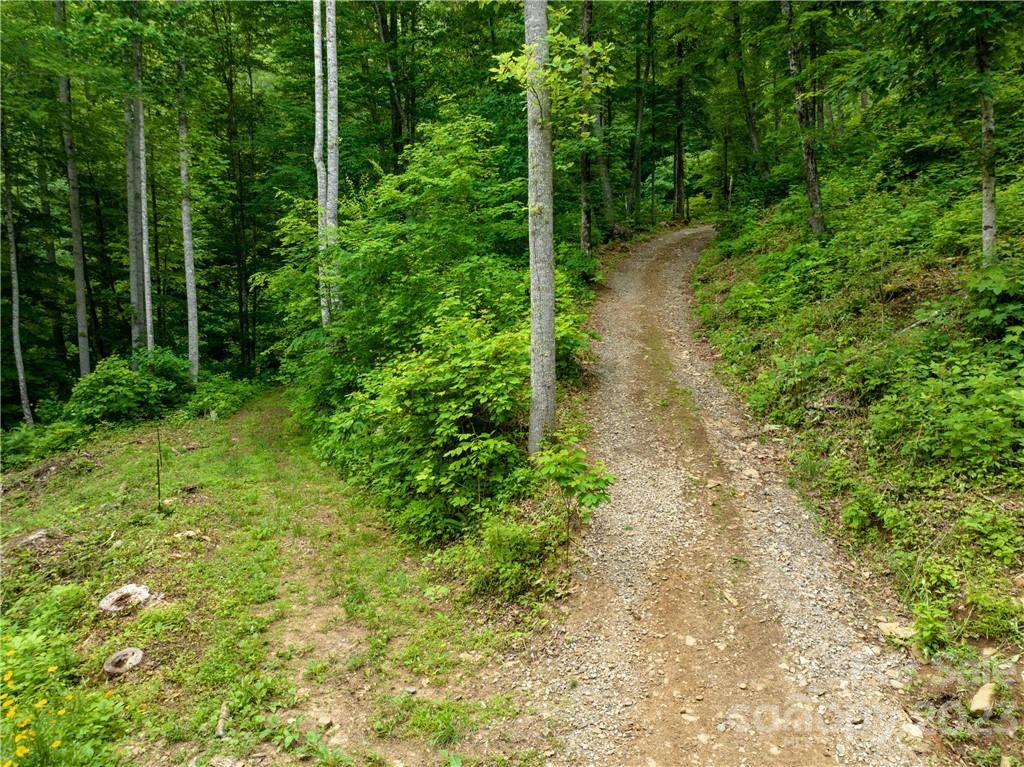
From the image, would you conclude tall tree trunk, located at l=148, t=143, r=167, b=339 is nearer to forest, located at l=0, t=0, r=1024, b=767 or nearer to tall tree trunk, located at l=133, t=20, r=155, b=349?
forest, located at l=0, t=0, r=1024, b=767

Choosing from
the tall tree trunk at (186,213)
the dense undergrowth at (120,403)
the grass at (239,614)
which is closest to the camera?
the grass at (239,614)

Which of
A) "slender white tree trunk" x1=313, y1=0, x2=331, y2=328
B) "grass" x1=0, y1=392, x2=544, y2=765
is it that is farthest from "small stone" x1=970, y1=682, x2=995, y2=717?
"slender white tree trunk" x1=313, y1=0, x2=331, y2=328

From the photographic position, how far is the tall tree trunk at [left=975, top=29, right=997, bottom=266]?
659cm

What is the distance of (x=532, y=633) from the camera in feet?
17.2

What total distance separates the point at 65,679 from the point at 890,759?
728 centimetres

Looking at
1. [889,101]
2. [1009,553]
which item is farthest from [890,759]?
[889,101]

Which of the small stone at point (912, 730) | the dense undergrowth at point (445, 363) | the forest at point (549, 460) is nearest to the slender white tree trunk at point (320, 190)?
the forest at point (549, 460)

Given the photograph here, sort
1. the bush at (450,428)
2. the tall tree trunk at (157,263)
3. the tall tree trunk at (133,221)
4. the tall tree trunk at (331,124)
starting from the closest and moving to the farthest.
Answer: the bush at (450,428), the tall tree trunk at (331,124), the tall tree trunk at (133,221), the tall tree trunk at (157,263)

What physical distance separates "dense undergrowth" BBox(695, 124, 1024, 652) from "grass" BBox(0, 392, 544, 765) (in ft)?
13.9

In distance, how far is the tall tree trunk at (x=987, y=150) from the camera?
6594mm

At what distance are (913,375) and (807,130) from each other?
7.45 metres

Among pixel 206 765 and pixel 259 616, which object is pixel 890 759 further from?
pixel 259 616

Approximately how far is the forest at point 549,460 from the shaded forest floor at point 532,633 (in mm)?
34

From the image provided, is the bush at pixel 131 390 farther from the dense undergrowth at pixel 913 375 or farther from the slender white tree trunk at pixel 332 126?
the dense undergrowth at pixel 913 375
